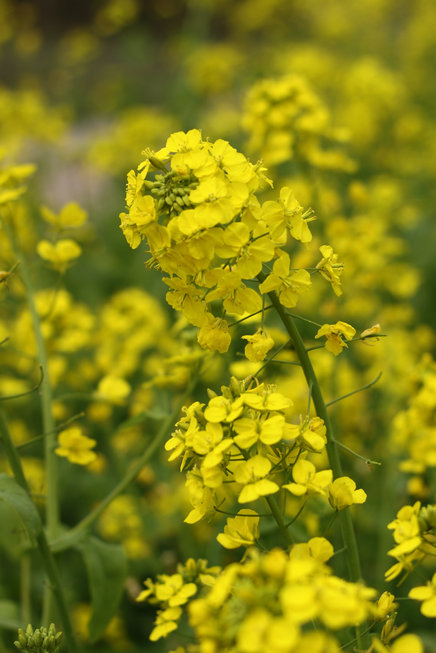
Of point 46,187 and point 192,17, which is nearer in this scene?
point 46,187

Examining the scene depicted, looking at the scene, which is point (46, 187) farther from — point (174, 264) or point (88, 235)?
point (174, 264)

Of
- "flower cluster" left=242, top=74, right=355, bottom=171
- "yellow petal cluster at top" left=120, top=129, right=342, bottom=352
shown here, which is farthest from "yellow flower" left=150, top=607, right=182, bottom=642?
"flower cluster" left=242, top=74, right=355, bottom=171

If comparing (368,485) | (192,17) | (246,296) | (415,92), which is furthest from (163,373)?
(192,17)

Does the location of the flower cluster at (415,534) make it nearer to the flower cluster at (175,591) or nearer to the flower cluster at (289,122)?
the flower cluster at (175,591)

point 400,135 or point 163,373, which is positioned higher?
point 163,373

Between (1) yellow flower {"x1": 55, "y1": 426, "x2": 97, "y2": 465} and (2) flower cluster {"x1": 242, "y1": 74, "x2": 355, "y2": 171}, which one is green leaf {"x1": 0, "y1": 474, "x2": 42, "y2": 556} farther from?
(2) flower cluster {"x1": 242, "y1": 74, "x2": 355, "y2": 171}

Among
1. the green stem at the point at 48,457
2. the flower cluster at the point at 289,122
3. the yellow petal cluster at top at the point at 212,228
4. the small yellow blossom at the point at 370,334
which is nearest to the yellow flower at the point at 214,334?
the yellow petal cluster at top at the point at 212,228
